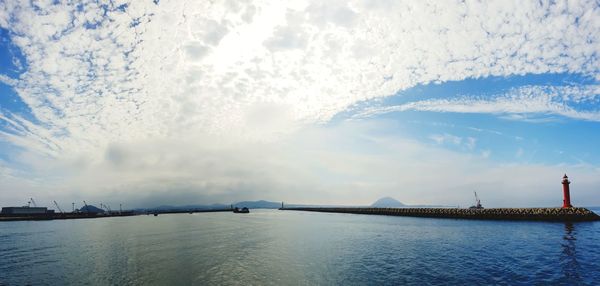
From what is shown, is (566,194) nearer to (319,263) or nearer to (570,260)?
(570,260)

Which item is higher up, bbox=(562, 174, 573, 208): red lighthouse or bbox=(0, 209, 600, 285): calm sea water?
bbox=(562, 174, 573, 208): red lighthouse

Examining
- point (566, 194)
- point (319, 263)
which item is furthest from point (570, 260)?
point (566, 194)

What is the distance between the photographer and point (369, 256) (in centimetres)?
3288

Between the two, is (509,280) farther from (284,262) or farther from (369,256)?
(284,262)

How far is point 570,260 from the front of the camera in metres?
28.9

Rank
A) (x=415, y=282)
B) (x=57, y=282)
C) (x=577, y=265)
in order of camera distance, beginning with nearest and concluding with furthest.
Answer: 1. (x=415, y=282)
2. (x=57, y=282)
3. (x=577, y=265)

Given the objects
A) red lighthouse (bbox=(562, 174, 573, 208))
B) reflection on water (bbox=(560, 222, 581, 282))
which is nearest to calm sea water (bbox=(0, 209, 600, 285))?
reflection on water (bbox=(560, 222, 581, 282))

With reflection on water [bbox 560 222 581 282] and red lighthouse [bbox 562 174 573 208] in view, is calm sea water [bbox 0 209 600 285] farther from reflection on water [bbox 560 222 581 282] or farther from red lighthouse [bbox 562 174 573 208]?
red lighthouse [bbox 562 174 573 208]

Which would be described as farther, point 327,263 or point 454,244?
point 454,244

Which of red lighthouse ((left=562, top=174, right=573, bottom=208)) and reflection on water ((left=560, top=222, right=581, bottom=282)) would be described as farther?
red lighthouse ((left=562, top=174, right=573, bottom=208))

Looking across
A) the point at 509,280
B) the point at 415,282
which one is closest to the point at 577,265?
the point at 509,280

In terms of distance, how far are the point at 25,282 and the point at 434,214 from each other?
9943 centimetres

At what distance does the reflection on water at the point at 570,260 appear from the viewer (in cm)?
2381

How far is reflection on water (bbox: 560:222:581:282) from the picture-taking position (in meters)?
23.8
